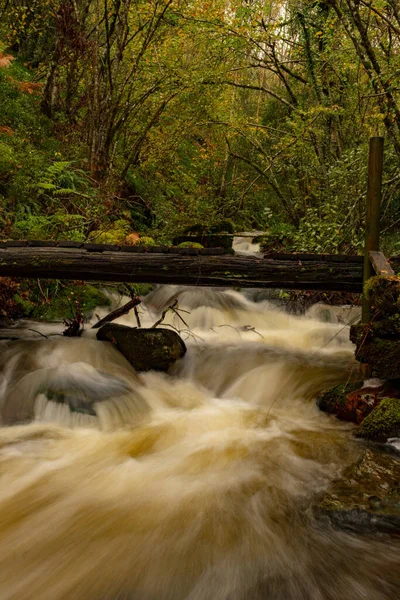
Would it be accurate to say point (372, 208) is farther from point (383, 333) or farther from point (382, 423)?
point (382, 423)

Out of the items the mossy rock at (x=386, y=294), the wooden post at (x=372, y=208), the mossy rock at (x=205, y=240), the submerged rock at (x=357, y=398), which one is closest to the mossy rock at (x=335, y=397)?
the submerged rock at (x=357, y=398)

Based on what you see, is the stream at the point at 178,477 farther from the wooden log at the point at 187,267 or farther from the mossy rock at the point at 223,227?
the mossy rock at the point at 223,227

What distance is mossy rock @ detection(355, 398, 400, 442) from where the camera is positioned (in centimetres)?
399

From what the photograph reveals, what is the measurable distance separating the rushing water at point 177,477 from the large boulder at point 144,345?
0.47 ft

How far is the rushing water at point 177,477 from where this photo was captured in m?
2.49

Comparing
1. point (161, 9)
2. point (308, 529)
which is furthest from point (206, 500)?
point (161, 9)

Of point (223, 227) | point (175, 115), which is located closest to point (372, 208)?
point (175, 115)

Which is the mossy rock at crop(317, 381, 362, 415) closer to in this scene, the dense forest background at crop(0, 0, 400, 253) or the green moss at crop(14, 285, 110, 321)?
the dense forest background at crop(0, 0, 400, 253)

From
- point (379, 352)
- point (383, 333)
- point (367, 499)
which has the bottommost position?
point (367, 499)

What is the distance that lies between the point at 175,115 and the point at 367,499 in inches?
398

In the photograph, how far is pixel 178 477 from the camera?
3777mm

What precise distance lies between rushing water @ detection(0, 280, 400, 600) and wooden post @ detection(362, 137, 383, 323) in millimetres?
1523

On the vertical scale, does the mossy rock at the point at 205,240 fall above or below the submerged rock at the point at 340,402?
above

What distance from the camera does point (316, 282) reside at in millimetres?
5016
